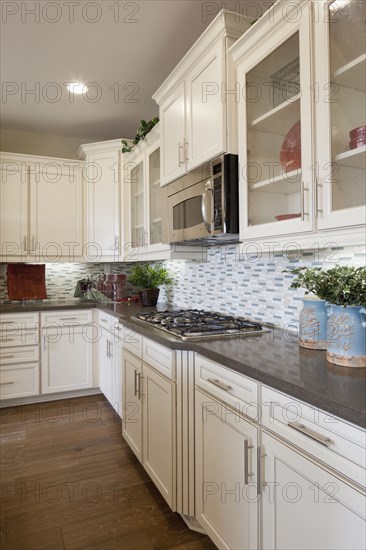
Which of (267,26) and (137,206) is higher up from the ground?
(267,26)

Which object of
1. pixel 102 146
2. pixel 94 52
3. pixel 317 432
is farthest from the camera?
pixel 102 146

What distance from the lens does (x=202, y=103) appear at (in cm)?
194

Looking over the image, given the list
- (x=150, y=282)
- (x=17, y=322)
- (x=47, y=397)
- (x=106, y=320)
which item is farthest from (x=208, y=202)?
(x=47, y=397)

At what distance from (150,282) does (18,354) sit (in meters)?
1.30

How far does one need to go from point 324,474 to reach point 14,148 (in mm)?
3871

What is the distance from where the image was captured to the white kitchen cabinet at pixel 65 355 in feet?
10.9

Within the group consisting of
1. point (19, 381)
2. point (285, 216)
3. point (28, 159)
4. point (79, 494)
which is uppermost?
point (28, 159)

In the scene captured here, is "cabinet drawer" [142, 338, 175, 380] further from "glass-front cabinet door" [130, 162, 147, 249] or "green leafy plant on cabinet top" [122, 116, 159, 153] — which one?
"green leafy plant on cabinet top" [122, 116, 159, 153]

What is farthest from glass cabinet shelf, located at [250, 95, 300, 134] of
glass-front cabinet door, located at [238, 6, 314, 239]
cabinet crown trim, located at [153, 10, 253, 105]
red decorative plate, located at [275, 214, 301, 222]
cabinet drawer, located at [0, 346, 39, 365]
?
cabinet drawer, located at [0, 346, 39, 365]

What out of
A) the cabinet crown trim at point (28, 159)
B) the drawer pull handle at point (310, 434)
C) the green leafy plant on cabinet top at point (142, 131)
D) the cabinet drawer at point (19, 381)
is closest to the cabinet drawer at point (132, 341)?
the drawer pull handle at point (310, 434)

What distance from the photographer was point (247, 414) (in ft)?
4.21

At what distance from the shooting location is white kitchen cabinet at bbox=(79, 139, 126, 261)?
11.7ft

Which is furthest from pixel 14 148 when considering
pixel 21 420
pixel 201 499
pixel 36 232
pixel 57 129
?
pixel 201 499

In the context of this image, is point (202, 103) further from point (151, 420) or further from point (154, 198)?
point (151, 420)
